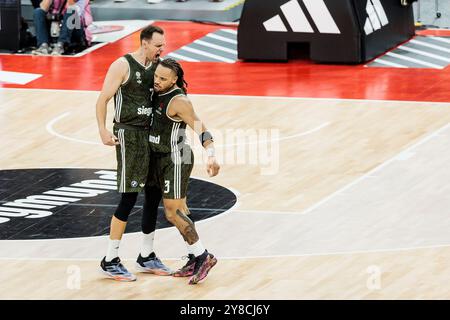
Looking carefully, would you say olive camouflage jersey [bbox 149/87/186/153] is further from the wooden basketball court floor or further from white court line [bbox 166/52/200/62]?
white court line [bbox 166/52/200/62]

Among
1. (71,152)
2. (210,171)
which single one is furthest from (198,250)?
(71,152)

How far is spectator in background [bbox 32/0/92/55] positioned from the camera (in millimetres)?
21391

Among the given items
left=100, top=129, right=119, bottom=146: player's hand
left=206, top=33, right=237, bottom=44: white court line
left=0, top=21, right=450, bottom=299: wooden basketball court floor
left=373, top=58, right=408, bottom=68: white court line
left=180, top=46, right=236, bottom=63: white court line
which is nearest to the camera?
left=100, top=129, right=119, bottom=146: player's hand

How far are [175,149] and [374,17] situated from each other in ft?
30.8

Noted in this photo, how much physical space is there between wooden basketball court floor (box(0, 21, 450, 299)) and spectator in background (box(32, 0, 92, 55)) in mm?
2196

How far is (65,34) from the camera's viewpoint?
21.5m

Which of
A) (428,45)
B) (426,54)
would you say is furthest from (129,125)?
(428,45)

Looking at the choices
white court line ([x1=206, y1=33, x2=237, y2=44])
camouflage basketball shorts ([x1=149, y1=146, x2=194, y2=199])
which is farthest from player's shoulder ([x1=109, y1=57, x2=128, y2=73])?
white court line ([x1=206, y1=33, x2=237, y2=44])

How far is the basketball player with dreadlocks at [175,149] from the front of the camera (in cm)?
1159

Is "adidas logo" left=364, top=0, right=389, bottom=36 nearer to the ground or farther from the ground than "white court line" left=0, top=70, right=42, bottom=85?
farther from the ground

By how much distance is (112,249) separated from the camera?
38.8 ft

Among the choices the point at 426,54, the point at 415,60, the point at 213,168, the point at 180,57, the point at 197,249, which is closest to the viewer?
the point at 213,168

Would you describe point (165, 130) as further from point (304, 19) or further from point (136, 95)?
point (304, 19)
